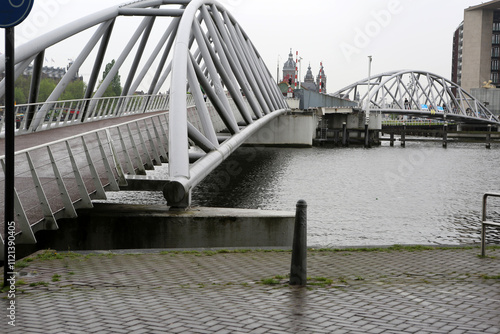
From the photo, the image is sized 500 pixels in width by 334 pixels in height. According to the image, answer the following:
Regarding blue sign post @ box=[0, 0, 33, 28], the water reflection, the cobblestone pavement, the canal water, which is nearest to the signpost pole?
blue sign post @ box=[0, 0, 33, 28]

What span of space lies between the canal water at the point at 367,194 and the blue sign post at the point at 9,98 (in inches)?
275

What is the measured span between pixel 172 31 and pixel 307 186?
40.4ft

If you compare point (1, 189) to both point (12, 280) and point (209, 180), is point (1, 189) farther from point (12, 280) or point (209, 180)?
point (209, 180)

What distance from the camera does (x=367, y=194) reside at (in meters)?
30.4

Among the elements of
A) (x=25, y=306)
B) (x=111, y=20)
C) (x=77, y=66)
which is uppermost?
(x=111, y=20)

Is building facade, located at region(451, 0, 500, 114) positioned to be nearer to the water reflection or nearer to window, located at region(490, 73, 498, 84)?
window, located at region(490, 73, 498, 84)

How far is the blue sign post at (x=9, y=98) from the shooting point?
666cm

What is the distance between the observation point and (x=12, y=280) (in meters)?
7.16

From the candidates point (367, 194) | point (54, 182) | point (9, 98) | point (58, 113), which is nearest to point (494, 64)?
point (367, 194)

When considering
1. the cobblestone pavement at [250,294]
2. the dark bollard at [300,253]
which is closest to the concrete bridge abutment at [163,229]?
the cobblestone pavement at [250,294]

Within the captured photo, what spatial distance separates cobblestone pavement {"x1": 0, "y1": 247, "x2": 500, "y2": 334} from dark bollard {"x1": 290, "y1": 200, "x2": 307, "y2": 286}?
161 millimetres

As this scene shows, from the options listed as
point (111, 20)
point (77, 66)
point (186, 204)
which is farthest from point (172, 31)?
point (186, 204)

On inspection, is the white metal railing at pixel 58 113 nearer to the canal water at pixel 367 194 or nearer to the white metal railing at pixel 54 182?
the canal water at pixel 367 194

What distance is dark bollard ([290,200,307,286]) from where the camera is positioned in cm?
755
